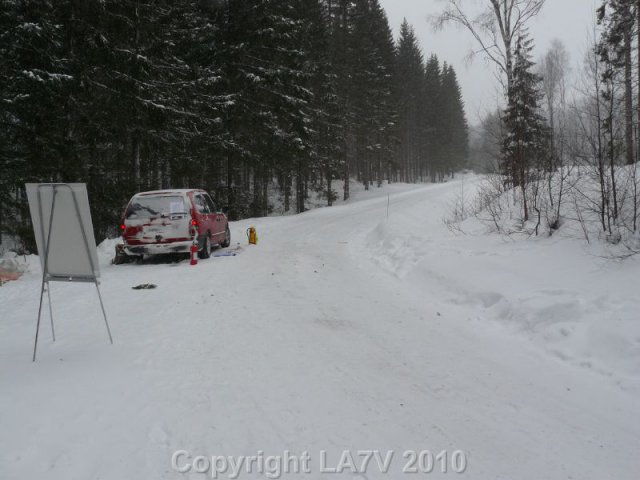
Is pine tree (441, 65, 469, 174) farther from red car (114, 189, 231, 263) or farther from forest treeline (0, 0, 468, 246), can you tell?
red car (114, 189, 231, 263)

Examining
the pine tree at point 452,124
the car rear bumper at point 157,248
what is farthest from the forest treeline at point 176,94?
the pine tree at point 452,124

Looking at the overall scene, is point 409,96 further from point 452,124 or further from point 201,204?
A: point 201,204

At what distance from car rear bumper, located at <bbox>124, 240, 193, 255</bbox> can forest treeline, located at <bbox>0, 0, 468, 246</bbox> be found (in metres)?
5.58

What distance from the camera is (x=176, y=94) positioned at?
762 inches

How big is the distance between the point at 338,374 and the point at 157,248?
7.85 metres

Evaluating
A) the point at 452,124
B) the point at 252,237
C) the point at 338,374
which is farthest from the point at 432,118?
the point at 338,374

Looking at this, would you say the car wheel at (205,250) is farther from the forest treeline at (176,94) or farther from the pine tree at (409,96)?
the pine tree at (409,96)

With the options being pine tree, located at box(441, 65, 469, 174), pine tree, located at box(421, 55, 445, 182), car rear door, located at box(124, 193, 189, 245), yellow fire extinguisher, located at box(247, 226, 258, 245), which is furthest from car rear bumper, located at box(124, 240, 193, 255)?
pine tree, located at box(441, 65, 469, 174)

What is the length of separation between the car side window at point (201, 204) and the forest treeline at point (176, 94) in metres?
5.39

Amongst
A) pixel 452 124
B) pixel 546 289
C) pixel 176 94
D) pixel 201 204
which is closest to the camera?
pixel 546 289

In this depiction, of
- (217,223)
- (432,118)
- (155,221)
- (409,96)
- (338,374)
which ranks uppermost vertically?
(409,96)

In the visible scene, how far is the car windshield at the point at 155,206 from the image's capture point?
10.7 meters

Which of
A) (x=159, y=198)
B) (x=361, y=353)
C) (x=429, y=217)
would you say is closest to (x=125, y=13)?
(x=159, y=198)

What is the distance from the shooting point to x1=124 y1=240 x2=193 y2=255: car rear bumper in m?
10.7
